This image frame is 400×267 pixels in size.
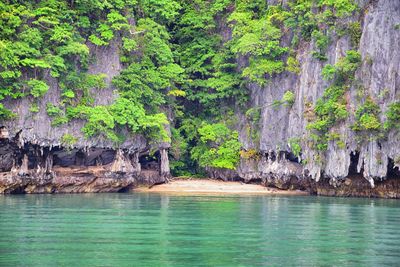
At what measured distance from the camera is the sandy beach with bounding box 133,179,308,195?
4181 centimetres

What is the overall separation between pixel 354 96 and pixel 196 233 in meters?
18.0

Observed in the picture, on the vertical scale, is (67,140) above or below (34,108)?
below

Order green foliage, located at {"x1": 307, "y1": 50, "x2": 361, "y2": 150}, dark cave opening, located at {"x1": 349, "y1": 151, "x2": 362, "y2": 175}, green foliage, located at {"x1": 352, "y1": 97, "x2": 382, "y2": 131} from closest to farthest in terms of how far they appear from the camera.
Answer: green foliage, located at {"x1": 352, "y1": 97, "x2": 382, "y2": 131}
green foliage, located at {"x1": 307, "y1": 50, "x2": 361, "y2": 150}
dark cave opening, located at {"x1": 349, "y1": 151, "x2": 362, "y2": 175}

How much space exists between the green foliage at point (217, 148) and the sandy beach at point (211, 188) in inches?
51.1

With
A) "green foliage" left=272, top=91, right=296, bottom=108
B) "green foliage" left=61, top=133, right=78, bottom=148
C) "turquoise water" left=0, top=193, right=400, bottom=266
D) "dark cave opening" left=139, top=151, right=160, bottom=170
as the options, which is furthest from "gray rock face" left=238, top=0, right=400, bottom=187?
"green foliage" left=61, top=133, right=78, bottom=148

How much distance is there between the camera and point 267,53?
42812 millimetres

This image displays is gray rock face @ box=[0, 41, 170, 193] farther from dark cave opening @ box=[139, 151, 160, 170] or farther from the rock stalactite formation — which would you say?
dark cave opening @ box=[139, 151, 160, 170]

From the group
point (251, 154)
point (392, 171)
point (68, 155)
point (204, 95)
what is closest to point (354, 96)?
point (392, 171)

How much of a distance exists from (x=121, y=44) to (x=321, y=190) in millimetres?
13400

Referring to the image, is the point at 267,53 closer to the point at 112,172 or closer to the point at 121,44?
the point at 121,44

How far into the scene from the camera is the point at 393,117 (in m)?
35.2

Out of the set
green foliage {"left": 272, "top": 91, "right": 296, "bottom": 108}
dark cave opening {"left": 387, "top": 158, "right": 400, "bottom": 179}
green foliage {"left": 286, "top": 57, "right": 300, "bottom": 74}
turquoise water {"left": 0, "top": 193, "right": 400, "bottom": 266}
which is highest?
green foliage {"left": 286, "top": 57, "right": 300, "bottom": 74}

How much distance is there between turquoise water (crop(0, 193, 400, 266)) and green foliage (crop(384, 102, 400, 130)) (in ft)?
12.3

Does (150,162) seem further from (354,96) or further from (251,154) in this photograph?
(354,96)
